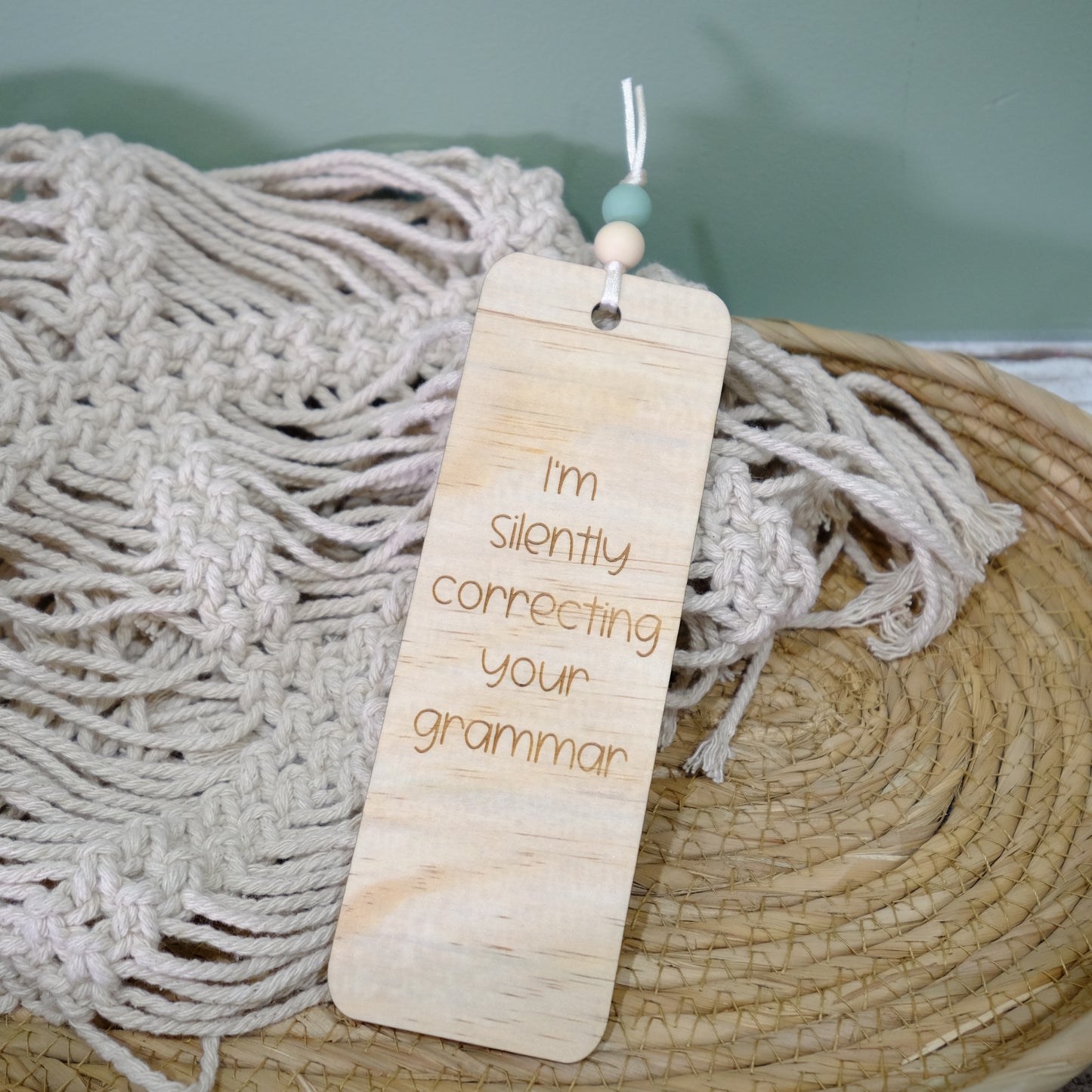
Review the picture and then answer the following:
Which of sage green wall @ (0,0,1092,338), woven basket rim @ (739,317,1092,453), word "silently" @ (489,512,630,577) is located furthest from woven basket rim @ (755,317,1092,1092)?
word "silently" @ (489,512,630,577)

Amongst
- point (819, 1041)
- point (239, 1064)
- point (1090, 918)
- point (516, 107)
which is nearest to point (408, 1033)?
point (239, 1064)

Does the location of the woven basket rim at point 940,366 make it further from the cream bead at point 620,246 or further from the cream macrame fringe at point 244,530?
the cream bead at point 620,246

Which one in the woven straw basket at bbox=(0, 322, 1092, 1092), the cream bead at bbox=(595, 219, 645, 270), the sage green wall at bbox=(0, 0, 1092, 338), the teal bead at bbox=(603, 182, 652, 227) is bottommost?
the woven straw basket at bbox=(0, 322, 1092, 1092)

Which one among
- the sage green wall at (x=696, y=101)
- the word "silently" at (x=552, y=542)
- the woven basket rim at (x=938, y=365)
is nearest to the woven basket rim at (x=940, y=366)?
the woven basket rim at (x=938, y=365)

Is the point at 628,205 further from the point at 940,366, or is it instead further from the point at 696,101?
the point at 940,366

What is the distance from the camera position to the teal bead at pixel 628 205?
1.96 feet

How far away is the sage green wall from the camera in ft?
2.16

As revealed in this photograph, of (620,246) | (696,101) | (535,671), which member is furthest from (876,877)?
(696,101)

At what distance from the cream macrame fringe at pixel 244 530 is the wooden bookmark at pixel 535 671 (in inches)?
2.0

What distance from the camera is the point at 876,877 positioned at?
2.02ft

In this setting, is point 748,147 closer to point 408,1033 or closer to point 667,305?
point 667,305

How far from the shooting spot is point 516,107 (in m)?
0.70

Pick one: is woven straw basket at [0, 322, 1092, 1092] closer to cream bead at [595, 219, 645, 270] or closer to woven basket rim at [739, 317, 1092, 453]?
woven basket rim at [739, 317, 1092, 453]

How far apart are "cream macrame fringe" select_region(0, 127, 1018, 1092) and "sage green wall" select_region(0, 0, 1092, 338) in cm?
5
